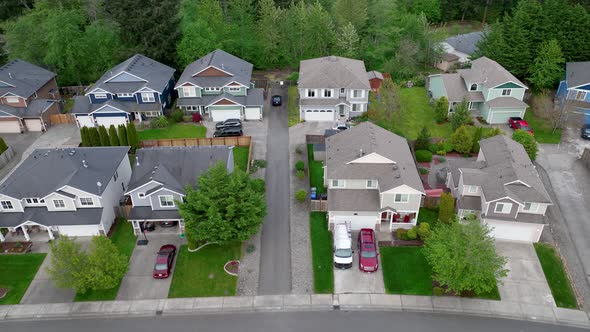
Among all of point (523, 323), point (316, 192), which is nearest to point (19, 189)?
point (316, 192)

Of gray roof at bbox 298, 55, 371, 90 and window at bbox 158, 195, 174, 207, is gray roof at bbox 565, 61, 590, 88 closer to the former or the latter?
gray roof at bbox 298, 55, 371, 90

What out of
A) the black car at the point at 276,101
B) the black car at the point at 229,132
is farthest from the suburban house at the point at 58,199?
the black car at the point at 276,101

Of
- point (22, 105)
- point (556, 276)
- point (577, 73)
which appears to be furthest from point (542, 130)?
point (22, 105)

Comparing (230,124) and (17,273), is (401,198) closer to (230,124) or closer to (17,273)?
(230,124)

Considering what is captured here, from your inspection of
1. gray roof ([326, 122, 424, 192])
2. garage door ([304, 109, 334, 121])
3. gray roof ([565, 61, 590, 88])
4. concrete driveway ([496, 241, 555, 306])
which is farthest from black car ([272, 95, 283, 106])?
gray roof ([565, 61, 590, 88])

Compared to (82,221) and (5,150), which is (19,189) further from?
(5,150)

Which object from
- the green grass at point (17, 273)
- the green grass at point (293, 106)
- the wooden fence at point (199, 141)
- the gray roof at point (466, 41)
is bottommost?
the green grass at point (17, 273)

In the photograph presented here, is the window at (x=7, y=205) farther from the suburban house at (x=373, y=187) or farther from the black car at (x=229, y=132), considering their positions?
the suburban house at (x=373, y=187)
